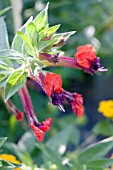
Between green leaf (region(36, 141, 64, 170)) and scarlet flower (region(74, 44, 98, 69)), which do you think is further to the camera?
green leaf (region(36, 141, 64, 170))

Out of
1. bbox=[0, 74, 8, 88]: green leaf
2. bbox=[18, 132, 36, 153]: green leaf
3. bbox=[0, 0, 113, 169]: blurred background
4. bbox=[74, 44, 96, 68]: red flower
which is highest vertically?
bbox=[0, 0, 113, 169]: blurred background

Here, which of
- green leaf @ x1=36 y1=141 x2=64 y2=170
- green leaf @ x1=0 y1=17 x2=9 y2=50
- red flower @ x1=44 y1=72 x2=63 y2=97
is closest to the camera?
red flower @ x1=44 y1=72 x2=63 y2=97

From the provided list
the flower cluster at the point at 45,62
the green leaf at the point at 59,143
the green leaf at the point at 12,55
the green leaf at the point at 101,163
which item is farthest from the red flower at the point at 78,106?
the green leaf at the point at 59,143

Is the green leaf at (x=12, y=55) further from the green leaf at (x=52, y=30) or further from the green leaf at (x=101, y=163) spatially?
the green leaf at (x=101, y=163)

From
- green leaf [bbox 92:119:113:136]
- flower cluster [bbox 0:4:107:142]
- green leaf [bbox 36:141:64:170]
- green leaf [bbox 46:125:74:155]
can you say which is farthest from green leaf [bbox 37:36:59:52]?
green leaf [bbox 92:119:113:136]

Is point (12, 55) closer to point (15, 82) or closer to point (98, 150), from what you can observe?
point (15, 82)

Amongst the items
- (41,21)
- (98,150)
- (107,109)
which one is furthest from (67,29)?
(41,21)

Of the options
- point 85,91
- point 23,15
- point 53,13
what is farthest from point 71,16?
point 85,91

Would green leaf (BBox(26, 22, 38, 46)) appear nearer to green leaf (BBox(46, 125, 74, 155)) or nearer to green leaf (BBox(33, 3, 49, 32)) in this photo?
green leaf (BBox(33, 3, 49, 32))

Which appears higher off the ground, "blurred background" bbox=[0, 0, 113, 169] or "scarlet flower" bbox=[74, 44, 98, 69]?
"blurred background" bbox=[0, 0, 113, 169]
